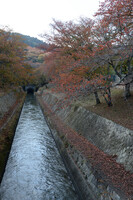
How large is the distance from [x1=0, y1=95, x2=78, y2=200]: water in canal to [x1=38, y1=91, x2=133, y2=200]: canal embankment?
757 millimetres

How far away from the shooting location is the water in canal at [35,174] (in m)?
8.39

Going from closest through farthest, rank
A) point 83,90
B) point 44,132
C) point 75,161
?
point 75,161 < point 83,90 < point 44,132

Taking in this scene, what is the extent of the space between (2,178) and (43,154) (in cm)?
394

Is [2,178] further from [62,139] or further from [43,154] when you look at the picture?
[62,139]

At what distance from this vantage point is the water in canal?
8.39 m

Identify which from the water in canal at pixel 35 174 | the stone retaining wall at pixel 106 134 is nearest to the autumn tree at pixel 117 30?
the stone retaining wall at pixel 106 134

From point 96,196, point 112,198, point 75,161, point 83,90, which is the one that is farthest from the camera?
point 83,90

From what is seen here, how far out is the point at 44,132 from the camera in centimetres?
1833

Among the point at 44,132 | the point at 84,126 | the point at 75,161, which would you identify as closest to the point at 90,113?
the point at 84,126

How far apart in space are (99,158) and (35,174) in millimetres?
4113

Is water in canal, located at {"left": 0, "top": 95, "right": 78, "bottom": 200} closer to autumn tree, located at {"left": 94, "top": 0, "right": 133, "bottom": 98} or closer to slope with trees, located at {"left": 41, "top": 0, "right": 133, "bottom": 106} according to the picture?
slope with trees, located at {"left": 41, "top": 0, "right": 133, "bottom": 106}

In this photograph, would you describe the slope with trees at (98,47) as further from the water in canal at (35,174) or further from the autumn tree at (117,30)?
the water in canal at (35,174)

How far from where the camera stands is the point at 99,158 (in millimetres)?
9430

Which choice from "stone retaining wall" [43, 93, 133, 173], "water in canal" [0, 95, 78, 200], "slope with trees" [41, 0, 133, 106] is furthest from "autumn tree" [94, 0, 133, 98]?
"water in canal" [0, 95, 78, 200]
